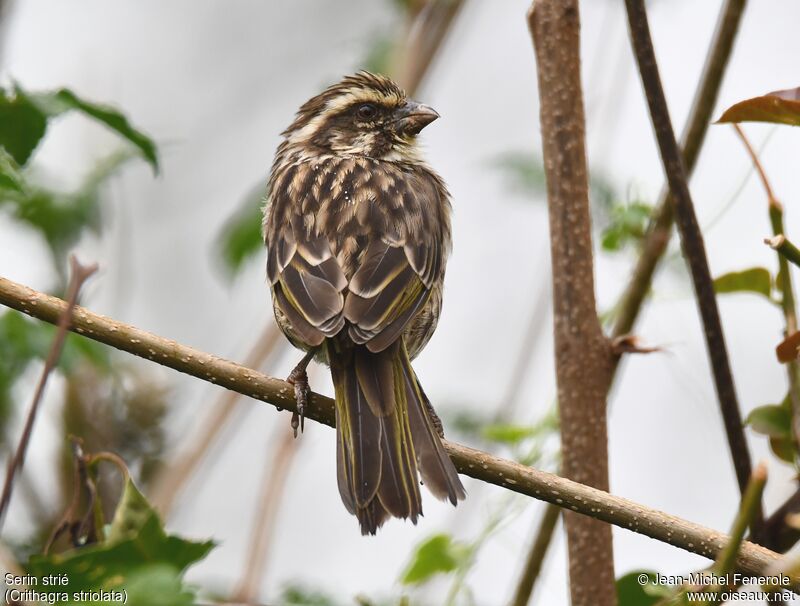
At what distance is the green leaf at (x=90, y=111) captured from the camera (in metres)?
2.60

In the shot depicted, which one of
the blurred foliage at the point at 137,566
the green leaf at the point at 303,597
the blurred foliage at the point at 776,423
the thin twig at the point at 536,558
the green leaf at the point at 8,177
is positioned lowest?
the green leaf at the point at 303,597

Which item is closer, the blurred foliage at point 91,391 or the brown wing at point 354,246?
the blurred foliage at point 91,391

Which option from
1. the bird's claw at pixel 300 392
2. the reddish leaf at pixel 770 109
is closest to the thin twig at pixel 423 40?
the bird's claw at pixel 300 392

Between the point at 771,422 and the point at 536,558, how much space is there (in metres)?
0.76

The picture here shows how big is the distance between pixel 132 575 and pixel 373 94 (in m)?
3.22

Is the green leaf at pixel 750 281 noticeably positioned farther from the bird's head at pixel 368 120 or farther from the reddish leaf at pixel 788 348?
the bird's head at pixel 368 120

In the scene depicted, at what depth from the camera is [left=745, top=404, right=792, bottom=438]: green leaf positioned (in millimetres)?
2625

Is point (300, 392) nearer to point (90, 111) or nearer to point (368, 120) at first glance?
point (90, 111)

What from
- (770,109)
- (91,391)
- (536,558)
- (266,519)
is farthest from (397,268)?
(91,391)

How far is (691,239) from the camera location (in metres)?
2.63

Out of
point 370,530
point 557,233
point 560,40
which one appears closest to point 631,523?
point 370,530

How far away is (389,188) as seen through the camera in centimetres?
405

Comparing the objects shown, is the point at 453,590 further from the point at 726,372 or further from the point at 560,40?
the point at 560,40

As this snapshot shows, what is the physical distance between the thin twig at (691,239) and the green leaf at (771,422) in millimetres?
33
